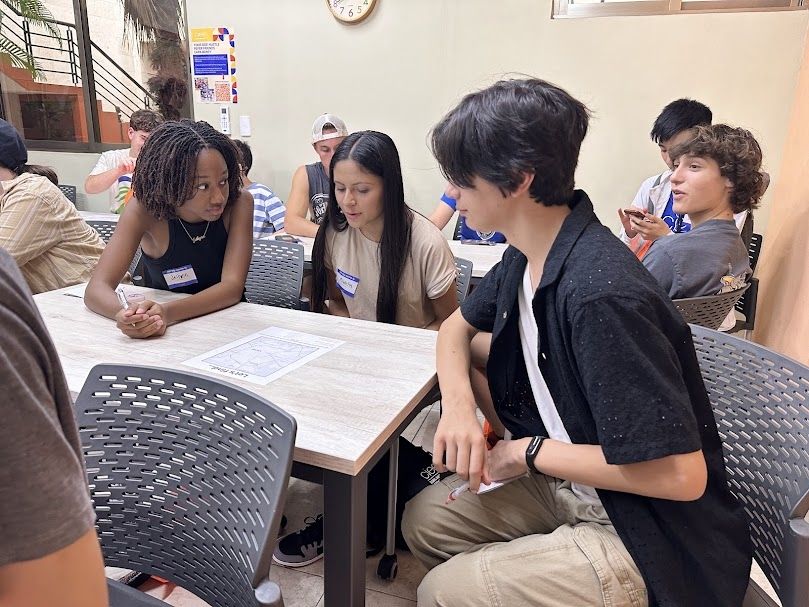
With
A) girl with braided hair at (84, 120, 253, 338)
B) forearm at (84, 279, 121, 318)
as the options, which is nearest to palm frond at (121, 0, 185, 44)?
girl with braided hair at (84, 120, 253, 338)

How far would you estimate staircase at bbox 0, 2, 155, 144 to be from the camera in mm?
4668

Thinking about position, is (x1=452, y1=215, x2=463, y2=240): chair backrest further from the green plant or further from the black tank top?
the green plant

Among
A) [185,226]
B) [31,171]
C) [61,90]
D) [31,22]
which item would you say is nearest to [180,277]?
[185,226]

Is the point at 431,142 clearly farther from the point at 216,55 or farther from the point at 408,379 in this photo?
the point at 216,55

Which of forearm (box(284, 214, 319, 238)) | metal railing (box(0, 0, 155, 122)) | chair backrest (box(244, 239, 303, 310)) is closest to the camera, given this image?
chair backrest (box(244, 239, 303, 310))

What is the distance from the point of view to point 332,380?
1.23 metres

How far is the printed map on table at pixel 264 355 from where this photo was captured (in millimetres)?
1262

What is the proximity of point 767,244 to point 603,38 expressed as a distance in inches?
61.4

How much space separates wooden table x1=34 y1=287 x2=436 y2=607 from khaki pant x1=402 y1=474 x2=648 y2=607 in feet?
0.66

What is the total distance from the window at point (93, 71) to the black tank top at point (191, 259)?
10.3 ft

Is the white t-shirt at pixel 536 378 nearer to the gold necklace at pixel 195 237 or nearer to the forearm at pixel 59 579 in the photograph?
the forearm at pixel 59 579

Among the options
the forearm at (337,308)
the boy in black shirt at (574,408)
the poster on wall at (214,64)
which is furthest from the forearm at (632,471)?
the poster on wall at (214,64)

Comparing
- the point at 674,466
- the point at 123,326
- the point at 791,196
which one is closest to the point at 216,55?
the point at 123,326

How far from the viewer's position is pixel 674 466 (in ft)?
2.60
